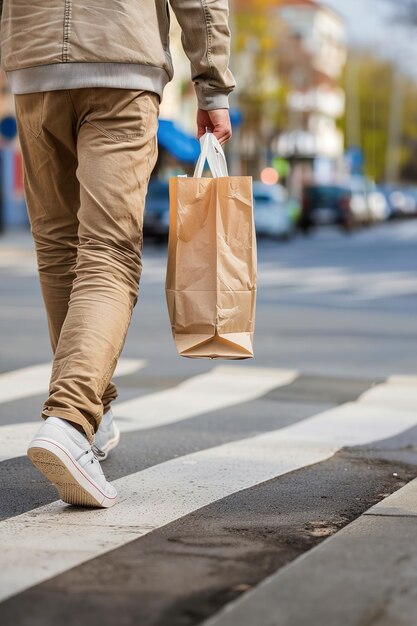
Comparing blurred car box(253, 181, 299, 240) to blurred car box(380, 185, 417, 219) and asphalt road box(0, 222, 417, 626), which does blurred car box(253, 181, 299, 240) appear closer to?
asphalt road box(0, 222, 417, 626)

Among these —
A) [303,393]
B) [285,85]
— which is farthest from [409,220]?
[303,393]

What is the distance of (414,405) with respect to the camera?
6.28 meters

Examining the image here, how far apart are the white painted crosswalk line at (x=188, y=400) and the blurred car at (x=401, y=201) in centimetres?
6751

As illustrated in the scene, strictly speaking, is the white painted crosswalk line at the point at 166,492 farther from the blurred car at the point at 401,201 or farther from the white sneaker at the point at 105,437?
the blurred car at the point at 401,201

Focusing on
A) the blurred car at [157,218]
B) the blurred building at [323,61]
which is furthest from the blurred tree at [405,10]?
the blurred building at [323,61]

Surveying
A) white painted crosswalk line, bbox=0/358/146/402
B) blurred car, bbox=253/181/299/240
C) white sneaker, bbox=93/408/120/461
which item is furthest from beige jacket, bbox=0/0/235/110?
blurred car, bbox=253/181/299/240

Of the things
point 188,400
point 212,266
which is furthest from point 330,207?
point 212,266

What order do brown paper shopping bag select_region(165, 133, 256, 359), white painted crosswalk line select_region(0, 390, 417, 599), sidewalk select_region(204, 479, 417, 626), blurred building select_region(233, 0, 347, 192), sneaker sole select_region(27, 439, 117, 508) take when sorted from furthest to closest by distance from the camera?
blurred building select_region(233, 0, 347, 192) < brown paper shopping bag select_region(165, 133, 256, 359) < sneaker sole select_region(27, 439, 117, 508) < white painted crosswalk line select_region(0, 390, 417, 599) < sidewalk select_region(204, 479, 417, 626)

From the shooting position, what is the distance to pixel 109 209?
3.81 meters

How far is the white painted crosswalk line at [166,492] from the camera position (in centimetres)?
307

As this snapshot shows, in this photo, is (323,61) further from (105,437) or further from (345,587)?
(345,587)

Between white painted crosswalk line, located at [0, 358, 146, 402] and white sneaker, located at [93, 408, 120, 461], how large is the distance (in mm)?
1653

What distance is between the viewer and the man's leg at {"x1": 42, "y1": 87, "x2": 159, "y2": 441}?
374cm

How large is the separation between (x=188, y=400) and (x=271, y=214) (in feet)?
109
